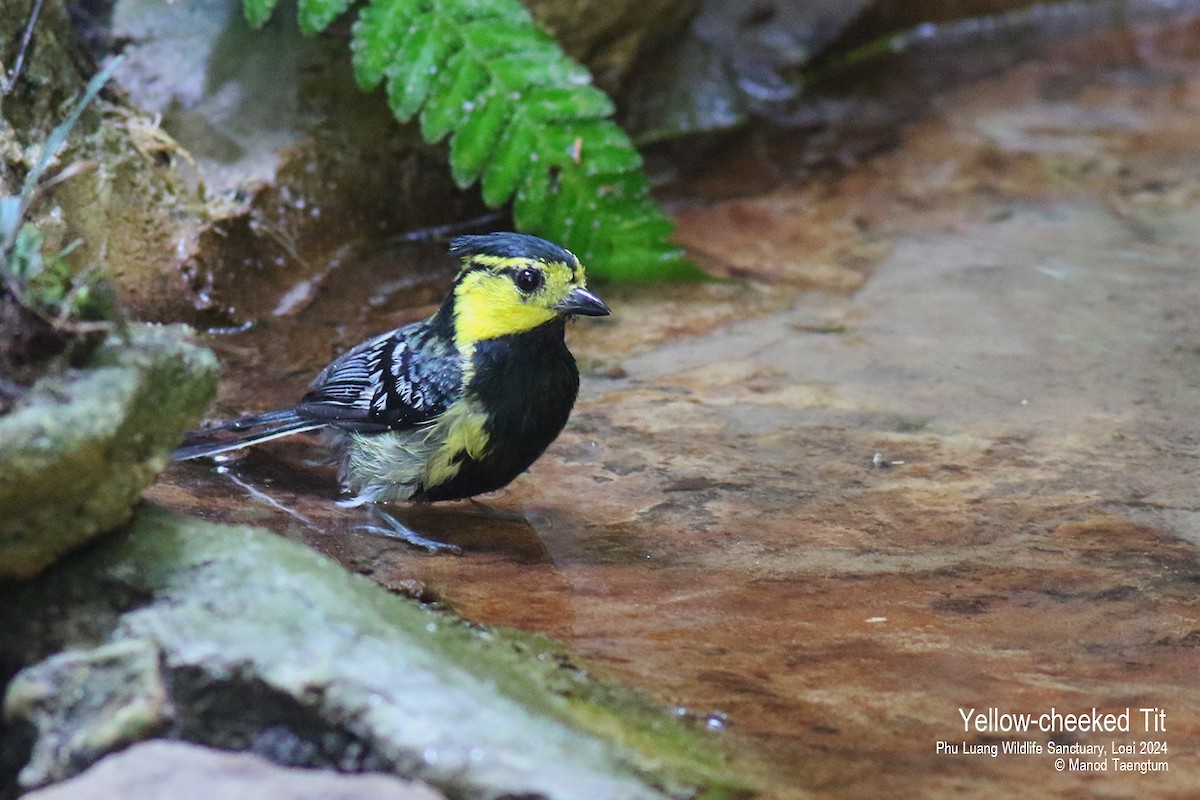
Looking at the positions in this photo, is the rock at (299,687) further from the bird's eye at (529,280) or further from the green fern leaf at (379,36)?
the green fern leaf at (379,36)

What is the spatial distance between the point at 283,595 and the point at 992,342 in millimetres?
3552

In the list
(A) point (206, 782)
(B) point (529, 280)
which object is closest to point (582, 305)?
(B) point (529, 280)

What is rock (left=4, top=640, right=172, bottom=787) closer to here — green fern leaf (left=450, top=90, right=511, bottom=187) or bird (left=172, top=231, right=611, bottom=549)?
bird (left=172, top=231, right=611, bottom=549)

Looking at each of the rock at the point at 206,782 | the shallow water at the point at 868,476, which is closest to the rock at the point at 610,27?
the shallow water at the point at 868,476

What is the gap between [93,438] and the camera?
270cm

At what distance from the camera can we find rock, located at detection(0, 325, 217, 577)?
264 centimetres

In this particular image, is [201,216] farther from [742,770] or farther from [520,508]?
[742,770]

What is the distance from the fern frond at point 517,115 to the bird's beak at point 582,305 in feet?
5.77

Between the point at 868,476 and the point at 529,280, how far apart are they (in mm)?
1311

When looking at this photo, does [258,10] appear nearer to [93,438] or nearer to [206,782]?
[93,438]

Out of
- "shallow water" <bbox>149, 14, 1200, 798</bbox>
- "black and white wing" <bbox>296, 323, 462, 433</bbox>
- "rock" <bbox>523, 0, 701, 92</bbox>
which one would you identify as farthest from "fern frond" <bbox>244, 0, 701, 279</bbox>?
"black and white wing" <bbox>296, 323, 462, 433</bbox>

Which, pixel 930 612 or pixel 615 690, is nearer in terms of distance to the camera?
pixel 615 690

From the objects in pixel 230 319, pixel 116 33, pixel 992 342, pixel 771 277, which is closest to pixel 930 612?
pixel 992 342

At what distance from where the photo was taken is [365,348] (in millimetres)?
4914
